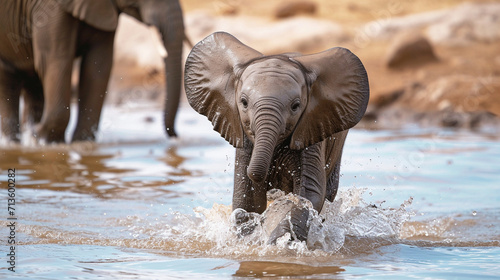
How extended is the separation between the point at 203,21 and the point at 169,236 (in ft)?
53.1

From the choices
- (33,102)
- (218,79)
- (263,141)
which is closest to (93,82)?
(33,102)

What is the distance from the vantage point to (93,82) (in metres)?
9.31

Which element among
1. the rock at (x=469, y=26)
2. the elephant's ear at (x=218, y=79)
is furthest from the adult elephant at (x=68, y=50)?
the rock at (x=469, y=26)

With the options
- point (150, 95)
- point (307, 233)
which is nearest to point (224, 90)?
point (307, 233)

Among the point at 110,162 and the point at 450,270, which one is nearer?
the point at 450,270

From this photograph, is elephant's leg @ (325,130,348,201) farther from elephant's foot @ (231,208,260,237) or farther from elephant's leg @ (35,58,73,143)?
elephant's leg @ (35,58,73,143)

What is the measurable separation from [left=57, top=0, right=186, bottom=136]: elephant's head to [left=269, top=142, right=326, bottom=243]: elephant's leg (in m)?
4.31

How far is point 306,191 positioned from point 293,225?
0.21m

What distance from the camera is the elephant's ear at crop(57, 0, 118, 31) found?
8.75 m

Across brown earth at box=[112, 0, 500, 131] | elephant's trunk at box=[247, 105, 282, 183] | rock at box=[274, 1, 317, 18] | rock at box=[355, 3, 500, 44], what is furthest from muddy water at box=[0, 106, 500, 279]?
rock at box=[274, 1, 317, 18]

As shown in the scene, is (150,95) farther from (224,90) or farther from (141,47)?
(224,90)

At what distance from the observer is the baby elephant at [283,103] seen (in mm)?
4430

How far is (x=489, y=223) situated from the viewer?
611 centimetres

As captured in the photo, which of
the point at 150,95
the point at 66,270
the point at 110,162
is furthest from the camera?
the point at 150,95
